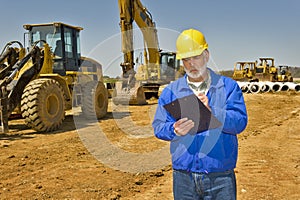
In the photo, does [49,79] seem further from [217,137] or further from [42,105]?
[217,137]

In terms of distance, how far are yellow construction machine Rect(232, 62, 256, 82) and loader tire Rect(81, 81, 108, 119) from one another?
17658 millimetres

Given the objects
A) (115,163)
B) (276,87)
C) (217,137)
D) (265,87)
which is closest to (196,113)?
(217,137)

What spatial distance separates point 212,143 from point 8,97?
22.7 ft

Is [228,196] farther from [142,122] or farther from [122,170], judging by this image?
[142,122]

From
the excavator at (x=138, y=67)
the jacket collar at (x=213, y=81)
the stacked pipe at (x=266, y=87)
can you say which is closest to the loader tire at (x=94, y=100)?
the excavator at (x=138, y=67)

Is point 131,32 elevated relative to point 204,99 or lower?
elevated

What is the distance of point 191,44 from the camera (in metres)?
2.31

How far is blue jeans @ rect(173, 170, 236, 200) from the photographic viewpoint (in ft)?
7.40

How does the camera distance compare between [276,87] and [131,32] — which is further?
[276,87]

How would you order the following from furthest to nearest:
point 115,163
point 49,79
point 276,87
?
point 276,87
point 49,79
point 115,163

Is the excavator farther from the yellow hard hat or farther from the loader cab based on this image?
the yellow hard hat

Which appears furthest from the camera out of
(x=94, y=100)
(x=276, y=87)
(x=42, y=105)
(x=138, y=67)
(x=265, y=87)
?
(x=276, y=87)

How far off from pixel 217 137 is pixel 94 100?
909 centimetres

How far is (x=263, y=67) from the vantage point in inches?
1103
